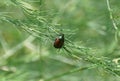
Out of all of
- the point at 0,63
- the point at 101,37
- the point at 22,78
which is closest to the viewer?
the point at 22,78

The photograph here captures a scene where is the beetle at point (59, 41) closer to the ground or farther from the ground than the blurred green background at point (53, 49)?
farther from the ground

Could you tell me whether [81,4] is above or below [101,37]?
above

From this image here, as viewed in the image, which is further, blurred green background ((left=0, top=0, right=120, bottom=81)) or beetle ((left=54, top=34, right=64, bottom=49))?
blurred green background ((left=0, top=0, right=120, bottom=81))

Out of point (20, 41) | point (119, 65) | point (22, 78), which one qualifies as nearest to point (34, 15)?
point (119, 65)

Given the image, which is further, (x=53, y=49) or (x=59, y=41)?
(x=53, y=49)

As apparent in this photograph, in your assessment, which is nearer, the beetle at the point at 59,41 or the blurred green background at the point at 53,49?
the beetle at the point at 59,41

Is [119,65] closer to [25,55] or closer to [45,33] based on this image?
[45,33]

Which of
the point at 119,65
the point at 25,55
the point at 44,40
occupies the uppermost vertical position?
the point at 44,40

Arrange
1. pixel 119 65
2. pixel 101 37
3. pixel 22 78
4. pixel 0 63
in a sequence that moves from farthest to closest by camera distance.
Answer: pixel 101 37
pixel 0 63
pixel 22 78
pixel 119 65

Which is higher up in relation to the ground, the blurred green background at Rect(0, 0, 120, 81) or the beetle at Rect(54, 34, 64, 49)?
the beetle at Rect(54, 34, 64, 49)

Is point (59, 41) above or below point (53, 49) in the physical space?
above

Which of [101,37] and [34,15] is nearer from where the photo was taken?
[34,15]
